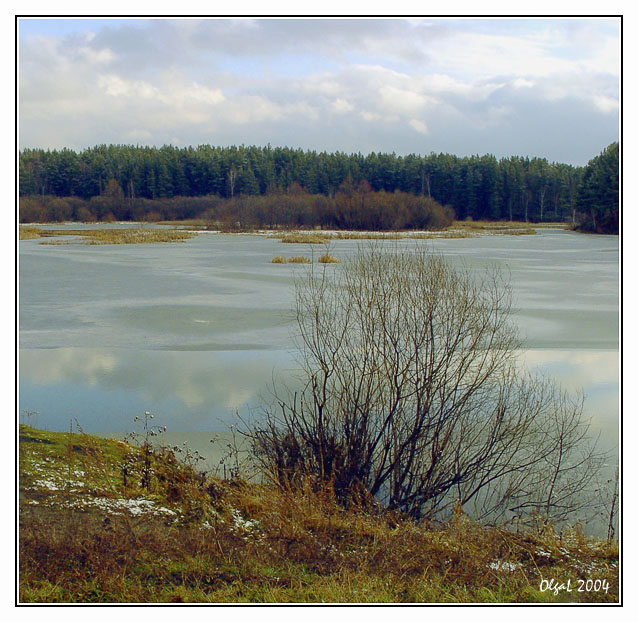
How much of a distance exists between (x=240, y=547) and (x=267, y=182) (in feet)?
199

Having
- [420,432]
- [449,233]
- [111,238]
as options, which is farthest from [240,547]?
[449,233]

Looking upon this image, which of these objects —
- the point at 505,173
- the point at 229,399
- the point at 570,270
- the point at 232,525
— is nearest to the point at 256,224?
the point at 505,173

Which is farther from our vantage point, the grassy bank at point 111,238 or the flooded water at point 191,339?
the grassy bank at point 111,238

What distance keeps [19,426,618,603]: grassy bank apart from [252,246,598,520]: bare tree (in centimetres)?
49

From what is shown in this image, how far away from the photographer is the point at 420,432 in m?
7.13

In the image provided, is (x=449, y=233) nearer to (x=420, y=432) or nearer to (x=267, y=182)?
(x=267, y=182)

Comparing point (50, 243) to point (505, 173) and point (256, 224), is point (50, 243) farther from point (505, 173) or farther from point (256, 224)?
point (505, 173)

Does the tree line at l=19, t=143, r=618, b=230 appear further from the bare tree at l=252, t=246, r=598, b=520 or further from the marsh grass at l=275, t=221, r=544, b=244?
the bare tree at l=252, t=246, r=598, b=520

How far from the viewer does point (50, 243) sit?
31828 millimetres

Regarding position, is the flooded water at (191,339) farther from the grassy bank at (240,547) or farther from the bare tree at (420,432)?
the grassy bank at (240,547)

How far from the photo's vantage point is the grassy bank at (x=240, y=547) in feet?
15.4

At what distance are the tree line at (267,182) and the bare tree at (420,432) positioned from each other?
36.7m

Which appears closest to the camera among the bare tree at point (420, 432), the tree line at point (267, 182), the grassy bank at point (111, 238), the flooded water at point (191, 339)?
the bare tree at point (420, 432)

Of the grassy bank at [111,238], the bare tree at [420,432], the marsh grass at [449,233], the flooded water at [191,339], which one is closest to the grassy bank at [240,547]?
the bare tree at [420,432]
